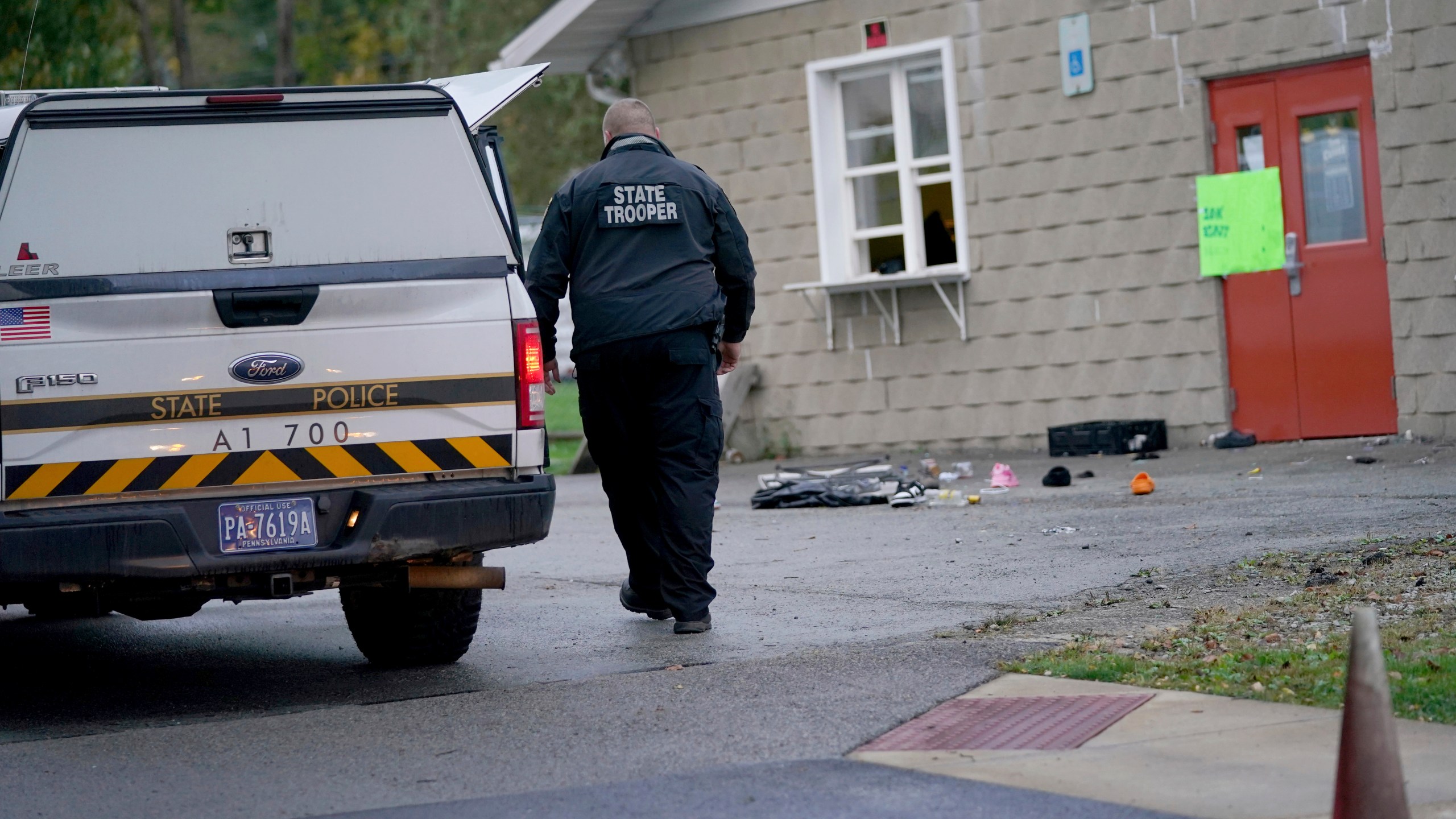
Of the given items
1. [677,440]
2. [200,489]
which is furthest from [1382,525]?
[200,489]

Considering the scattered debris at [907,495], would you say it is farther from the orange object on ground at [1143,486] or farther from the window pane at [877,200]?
the window pane at [877,200]

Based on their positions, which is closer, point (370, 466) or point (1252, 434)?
point (370, 466)

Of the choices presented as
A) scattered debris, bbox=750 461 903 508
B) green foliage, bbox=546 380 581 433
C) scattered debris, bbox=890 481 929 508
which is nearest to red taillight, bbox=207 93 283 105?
scattered debris, bbox=890 481 929 508

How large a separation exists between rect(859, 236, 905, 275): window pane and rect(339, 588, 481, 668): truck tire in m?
8.46

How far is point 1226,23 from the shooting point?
41.0ft

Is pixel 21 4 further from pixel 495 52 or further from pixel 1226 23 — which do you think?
pixel 495 52

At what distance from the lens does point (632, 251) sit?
660cm

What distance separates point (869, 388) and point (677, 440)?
26.3 ft

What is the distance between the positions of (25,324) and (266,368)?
2.37 feet

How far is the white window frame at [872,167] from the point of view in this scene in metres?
13.9

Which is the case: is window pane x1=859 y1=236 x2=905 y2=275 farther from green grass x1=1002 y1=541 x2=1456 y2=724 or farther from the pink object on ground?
green grass x1=1002 y1=541 x2=1456 y2=724

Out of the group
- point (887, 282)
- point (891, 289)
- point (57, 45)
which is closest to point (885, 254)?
point (891, 289)

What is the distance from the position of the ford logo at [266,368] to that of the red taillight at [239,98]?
0.85 meters

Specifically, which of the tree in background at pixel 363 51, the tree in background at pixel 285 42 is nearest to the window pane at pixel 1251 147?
the tree in background at pixel 363 51
